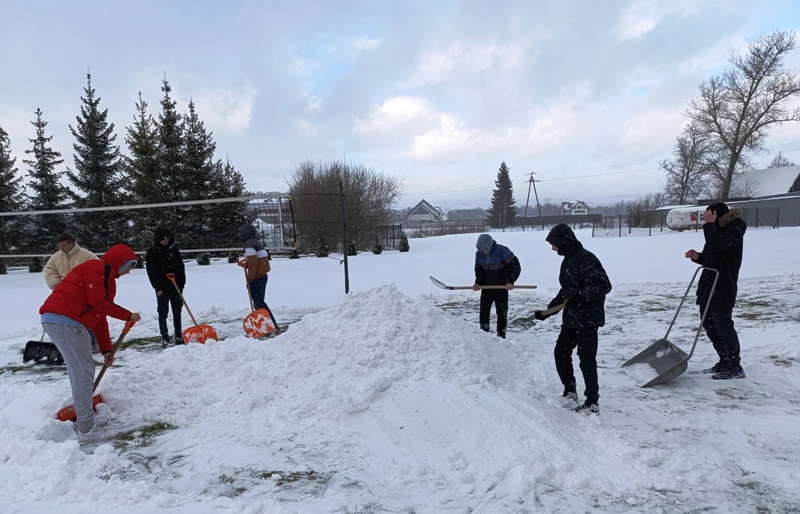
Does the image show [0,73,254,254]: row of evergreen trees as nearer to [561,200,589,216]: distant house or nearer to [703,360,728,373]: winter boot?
[703,360,728,373]: winter boot

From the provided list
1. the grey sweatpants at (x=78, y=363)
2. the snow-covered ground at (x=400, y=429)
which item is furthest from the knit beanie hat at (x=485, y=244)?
the grey sweatpants at (x=78, y=363)

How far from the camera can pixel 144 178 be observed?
2197 centimetres

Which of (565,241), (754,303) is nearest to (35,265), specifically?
(565,241)

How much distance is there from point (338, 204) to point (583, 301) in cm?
2044

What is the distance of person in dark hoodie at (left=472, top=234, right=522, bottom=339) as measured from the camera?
20.0ft

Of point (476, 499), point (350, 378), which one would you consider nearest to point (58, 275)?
point (350, 378)

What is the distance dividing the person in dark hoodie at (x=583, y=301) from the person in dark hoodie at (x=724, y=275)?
4.41ft

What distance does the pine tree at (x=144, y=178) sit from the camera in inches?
809

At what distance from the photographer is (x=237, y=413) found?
3.95m

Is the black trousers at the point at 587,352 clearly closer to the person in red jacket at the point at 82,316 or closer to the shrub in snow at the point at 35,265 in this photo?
the person in red jacket at the point at 82,316

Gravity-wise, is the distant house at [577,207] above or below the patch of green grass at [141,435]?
above

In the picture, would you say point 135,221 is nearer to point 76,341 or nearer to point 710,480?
point 76,341

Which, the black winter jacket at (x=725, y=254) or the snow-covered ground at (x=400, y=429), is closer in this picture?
the snow-covered ground at (x=400, y=429)

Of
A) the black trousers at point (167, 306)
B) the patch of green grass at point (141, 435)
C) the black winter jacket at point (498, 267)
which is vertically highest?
the black winter jacket at point (498, 267)
